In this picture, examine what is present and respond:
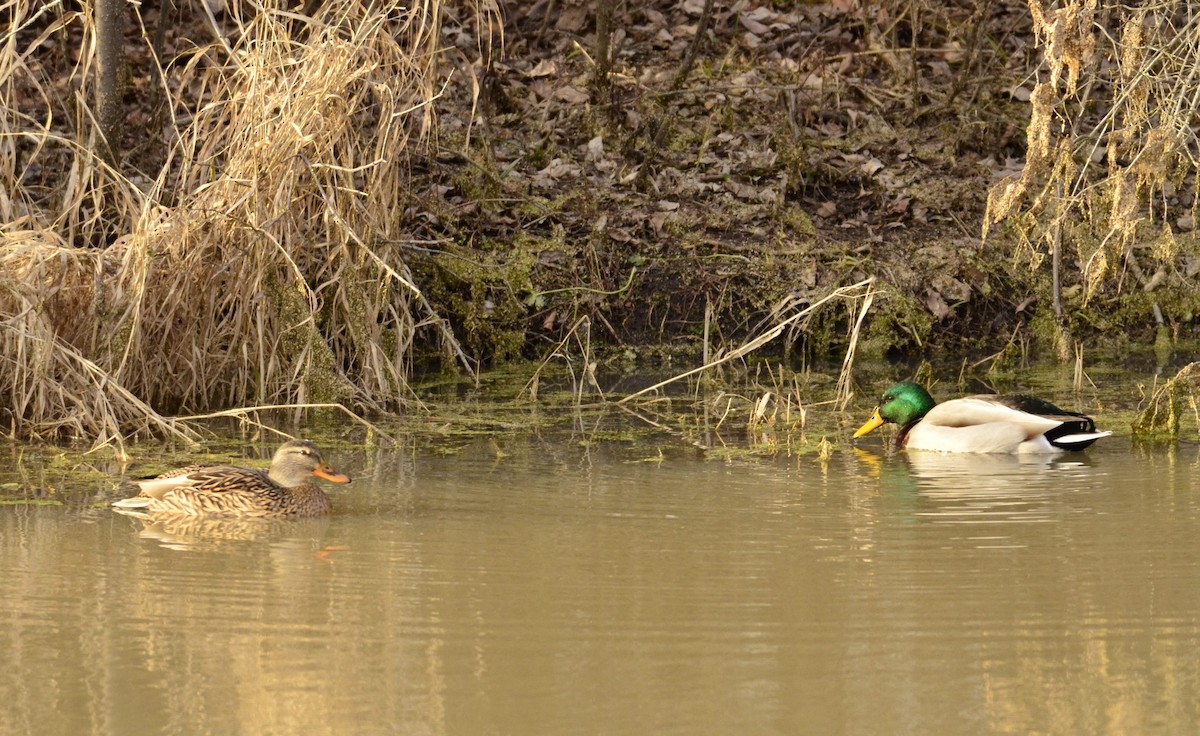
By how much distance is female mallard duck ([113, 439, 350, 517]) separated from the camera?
733 cm

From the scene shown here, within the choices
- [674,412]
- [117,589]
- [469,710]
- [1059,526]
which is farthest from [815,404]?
[469,710]

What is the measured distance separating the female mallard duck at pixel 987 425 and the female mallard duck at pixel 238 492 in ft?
11.0

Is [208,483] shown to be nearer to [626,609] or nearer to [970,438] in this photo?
[626,609]

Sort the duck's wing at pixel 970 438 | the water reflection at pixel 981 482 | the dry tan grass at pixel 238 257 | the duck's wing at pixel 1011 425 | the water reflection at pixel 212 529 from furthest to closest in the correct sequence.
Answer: the duck's wing at pixel 970 438 < the duck's wing at pixel 1011 425 < the dry tan grass at pixel 238 257 < the water reflection at pixel 981 482 < the water reflection at pixel 212 529

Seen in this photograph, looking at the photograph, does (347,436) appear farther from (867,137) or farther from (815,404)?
(867,137)

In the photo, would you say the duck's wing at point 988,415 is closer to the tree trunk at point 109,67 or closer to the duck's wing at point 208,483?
the duck's wing at point 208,483

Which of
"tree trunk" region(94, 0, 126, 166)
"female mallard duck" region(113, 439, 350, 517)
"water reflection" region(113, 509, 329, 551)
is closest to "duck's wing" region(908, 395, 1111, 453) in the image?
"female mallard duck" region(113, 439, 350, 517)

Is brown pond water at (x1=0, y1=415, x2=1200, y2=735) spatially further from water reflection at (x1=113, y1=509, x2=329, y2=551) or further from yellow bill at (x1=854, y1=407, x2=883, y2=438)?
yellow bill at (x1=854, y1=407, x2=883, y2=438)

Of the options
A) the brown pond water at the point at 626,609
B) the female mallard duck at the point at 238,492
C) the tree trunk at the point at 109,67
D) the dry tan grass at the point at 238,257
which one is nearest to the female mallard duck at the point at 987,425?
the brown pond water at the point at 626,609

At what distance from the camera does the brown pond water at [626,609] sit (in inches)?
187

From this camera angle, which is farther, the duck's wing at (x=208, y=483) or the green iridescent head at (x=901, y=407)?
the green iridescent head at (x=901, y=407)

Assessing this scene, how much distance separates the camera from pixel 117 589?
6043 mm

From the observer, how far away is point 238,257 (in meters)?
9.54

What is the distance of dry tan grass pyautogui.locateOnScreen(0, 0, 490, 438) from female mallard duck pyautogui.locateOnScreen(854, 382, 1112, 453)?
110 inches
